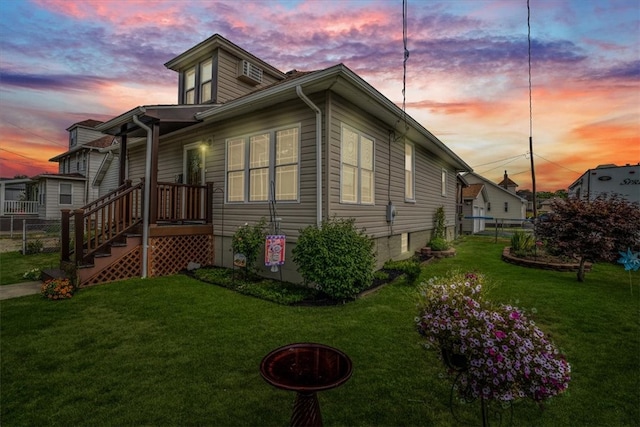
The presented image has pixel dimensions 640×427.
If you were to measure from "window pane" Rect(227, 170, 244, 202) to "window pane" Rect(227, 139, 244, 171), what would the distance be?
0.63 feet

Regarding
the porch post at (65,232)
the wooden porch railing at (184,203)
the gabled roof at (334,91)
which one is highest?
the gabled roof at (334,91)

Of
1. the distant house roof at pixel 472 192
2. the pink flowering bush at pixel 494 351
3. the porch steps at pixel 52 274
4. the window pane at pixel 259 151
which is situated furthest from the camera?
the distant house roof at pixel 472 192

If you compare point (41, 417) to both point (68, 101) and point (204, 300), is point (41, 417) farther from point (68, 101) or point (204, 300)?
point (68, 101)

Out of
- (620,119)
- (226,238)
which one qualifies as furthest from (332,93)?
(620,119)

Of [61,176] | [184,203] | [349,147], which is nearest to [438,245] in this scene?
[349,147]

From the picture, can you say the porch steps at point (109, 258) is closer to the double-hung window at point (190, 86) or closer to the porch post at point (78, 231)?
the porch post at point (78, 231)

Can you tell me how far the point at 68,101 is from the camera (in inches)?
387

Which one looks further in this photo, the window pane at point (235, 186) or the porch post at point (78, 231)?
the window pane at point (235, 186)

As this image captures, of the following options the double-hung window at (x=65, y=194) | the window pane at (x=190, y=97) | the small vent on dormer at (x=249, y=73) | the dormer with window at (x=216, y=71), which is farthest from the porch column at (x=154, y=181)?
the double-hung window at (x=65, y=194)

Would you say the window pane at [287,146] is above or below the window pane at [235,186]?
above

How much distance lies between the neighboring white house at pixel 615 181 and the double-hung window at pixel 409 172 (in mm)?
7465

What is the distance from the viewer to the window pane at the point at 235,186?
25.7ft

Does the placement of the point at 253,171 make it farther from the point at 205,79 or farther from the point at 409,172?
the point at 409,172

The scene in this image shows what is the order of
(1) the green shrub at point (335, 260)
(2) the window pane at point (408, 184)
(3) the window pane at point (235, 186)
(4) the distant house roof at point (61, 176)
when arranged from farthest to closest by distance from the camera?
(4) the distant house roof at point (61, 176)
(2) the window pane at point (408, 184)
(3) the window pane at point (235, 186)
(1) the green shrub at point (335, 260)
